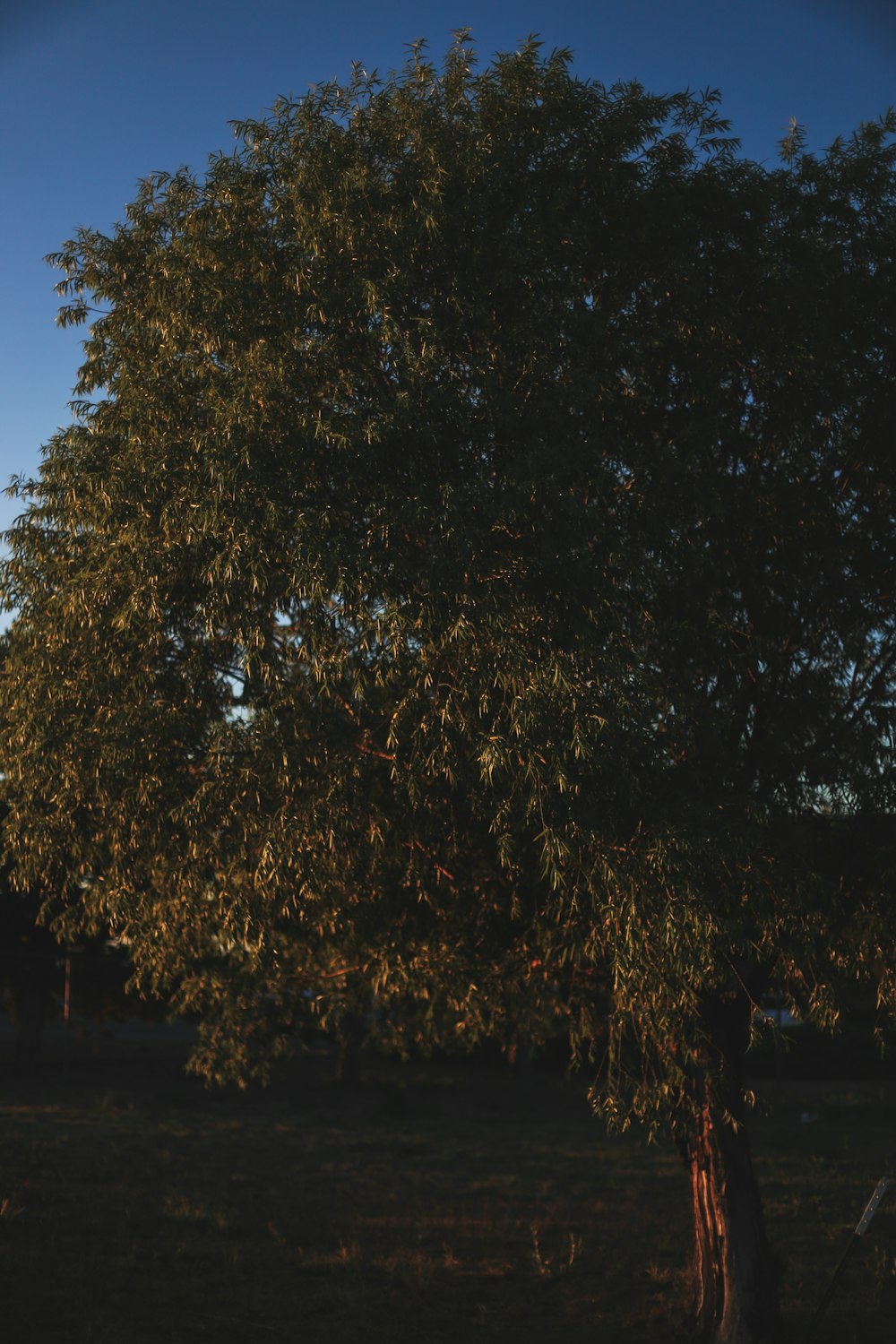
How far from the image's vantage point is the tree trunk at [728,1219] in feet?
34.3

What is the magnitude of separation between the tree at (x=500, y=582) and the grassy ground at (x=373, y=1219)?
2.50 meters

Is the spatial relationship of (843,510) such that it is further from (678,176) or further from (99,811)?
(99,811)

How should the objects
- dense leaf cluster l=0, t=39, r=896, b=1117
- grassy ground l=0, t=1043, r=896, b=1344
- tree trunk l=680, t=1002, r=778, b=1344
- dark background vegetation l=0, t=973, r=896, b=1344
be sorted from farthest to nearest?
dark background vegetation l=0, t=973, r=896, b=1344 → grassy ground l=0, t=1043, r=896, b=1344 → tree trunk l=680, t=1002, r=778, b=1344 → dense leaf cluster l=0, t=39, r=896, b=1117

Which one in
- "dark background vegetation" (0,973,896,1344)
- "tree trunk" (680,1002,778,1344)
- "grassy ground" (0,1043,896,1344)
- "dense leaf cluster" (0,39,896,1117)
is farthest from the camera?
"dark background vegetation" (0,973,896,1344)

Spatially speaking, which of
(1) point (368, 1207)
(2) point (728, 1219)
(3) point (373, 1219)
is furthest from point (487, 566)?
(1) point (368, 1207)

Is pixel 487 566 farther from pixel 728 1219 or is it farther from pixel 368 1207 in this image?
pixel 368 1207

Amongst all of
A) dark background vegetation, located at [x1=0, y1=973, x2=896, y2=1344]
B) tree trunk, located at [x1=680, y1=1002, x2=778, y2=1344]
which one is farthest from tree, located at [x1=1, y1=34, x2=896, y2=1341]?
dark background vegetation, located at [x1=0, y1=973, x2=896, y2=1344]

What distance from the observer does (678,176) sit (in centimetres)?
1059

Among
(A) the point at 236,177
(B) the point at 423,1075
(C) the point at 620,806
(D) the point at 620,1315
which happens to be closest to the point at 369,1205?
(D) the point at 620,1315

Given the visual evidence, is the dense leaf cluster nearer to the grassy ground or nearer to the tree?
the tree

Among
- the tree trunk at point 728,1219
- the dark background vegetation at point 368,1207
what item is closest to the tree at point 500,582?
the tree trunk at point 728,1219

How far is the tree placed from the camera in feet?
26.9

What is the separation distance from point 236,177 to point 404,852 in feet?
Answer: 20.6

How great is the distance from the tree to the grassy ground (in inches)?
98.5
